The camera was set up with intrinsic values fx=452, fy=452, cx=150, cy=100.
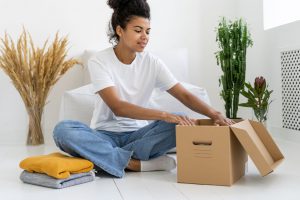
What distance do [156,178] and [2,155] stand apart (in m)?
1.53

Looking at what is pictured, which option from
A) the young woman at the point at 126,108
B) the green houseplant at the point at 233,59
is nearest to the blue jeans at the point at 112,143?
the young woman at the point at 126,108

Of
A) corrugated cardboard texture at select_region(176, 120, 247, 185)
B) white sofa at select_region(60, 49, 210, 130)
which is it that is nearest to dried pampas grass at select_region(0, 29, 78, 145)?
white sofa at select_region(60, 49, 210, 130)

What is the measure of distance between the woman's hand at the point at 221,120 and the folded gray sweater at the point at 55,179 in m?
0.69

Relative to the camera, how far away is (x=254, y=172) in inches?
95.7

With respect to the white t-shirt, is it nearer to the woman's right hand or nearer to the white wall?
the woman's right hand

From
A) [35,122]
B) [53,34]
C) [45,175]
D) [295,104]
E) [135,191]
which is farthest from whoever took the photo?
[53,34]

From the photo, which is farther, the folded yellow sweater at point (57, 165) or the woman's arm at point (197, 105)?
the woman's arm at point (197, 105)

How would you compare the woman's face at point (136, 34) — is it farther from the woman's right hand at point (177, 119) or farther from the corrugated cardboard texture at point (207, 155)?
the corrugated cardboard texture at point (207, 155)

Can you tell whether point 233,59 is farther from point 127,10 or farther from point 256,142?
point 256,142

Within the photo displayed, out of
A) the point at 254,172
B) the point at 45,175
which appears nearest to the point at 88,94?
the point at 45,175

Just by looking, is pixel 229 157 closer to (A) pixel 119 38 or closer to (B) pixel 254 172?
(B) pixel 254 172

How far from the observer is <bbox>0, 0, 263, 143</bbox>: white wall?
419cm

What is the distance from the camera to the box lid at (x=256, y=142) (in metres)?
2.06

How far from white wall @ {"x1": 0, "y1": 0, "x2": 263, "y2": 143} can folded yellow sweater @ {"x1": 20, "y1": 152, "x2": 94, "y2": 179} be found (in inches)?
79.6
